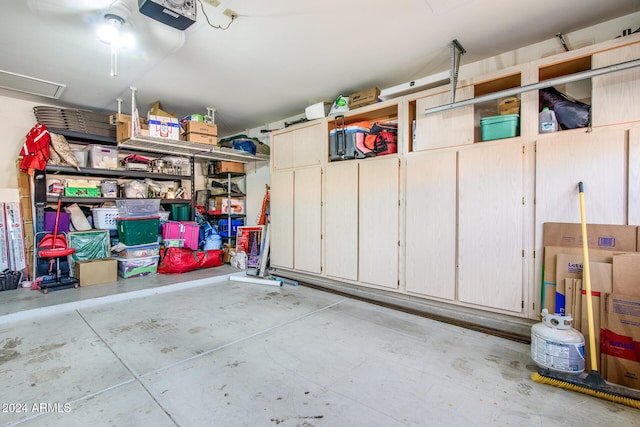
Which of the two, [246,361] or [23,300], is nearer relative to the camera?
[246,361]

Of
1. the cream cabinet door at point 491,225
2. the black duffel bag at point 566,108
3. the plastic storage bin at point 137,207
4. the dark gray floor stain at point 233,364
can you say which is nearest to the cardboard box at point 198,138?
the plastic storage bin at point 137,207

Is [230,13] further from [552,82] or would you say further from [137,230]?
[137,230]

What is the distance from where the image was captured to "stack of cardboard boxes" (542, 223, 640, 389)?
6.23ft

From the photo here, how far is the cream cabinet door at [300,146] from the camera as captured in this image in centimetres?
416

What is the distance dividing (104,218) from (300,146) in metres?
3.46

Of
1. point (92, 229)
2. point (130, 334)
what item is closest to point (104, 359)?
point (130, 334)

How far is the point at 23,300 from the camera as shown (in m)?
3.37

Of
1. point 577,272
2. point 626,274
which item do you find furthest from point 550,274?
point 626,274

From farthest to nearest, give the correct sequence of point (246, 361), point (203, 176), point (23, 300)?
point (203, 176), point (23, 300), point (246, 361)

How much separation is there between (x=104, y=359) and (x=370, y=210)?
295 centimetres

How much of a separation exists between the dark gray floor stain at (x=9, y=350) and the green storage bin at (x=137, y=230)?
210 cm

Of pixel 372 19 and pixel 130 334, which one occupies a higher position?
pixel 372 19

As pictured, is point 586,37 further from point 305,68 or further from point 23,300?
point 23,300

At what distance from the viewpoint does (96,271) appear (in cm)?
408
